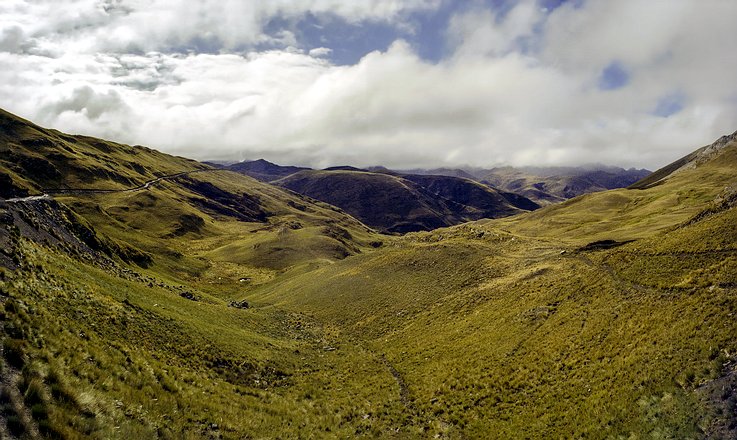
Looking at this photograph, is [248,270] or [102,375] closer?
[102,375]

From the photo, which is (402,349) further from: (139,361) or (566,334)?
(139,361)

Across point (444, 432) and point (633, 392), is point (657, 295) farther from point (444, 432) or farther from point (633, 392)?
point (444, 432)

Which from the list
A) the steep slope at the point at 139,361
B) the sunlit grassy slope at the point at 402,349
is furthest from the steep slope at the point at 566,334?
the steep slope at the point at 139,361

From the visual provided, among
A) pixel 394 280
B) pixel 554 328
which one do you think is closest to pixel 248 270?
pixel 394 280

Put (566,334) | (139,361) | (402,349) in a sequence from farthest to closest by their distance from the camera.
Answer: (402,349)
(566,334)
(139,361)

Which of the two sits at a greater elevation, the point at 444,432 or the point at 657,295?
the point at 657,295

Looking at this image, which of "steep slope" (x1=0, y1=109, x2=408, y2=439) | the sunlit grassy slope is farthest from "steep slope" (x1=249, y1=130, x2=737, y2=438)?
"steep slope" (x1=0, y1=109, x2=408, y2=439)

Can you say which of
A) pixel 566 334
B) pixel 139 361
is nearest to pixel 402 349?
pixel 566 334

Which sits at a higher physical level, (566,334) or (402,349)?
(566,334)

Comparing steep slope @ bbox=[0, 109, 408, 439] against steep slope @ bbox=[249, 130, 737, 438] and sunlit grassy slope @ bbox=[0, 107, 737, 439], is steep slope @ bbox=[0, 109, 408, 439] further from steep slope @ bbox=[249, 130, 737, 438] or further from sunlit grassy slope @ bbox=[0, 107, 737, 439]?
steep slope @ bbox=[249, 130, 737, 438]
